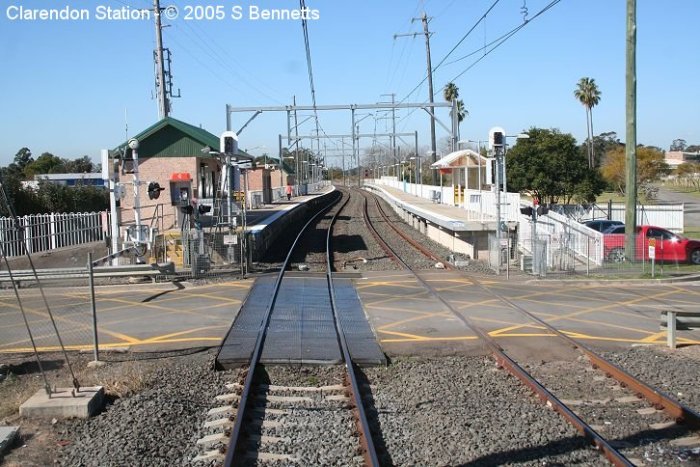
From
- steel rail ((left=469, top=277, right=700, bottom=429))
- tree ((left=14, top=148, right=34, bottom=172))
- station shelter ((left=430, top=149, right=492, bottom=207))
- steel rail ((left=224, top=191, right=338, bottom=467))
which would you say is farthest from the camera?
tree ((left=14, top=148, right=34, bottom=172))

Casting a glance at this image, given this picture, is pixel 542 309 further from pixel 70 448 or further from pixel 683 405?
pixel 70 448

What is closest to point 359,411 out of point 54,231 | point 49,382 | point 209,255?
point 49,382

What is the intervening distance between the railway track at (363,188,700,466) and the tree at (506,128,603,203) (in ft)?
108

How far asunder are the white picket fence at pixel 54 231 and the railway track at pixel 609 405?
1789 cm

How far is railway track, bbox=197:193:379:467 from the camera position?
6605 millimetres

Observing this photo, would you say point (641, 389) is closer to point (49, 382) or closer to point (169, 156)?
point (49, 382)

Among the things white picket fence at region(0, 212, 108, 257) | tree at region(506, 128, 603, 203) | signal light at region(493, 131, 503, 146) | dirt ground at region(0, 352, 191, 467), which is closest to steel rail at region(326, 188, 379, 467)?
dirt ground at region(0, 352, 191, 467)

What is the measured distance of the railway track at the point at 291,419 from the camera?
661 centimetres

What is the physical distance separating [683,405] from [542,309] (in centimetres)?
729

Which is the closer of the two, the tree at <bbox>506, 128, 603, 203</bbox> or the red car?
the red car

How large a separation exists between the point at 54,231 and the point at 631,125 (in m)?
21.0

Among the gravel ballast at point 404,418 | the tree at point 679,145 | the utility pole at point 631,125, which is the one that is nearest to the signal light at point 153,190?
the gravel ballast at point 404,418

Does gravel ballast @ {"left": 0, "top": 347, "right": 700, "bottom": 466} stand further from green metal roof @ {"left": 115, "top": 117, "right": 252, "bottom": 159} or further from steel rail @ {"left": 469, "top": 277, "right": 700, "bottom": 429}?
green metal roof @ {"left": 115, "top": 117, "right": 252, "bottom": 159}

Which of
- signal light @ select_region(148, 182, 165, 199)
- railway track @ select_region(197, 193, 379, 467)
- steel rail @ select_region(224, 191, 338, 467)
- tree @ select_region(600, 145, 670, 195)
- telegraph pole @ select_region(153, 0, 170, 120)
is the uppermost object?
telegraph pole @ select_region(153, 0, 170, 120)
